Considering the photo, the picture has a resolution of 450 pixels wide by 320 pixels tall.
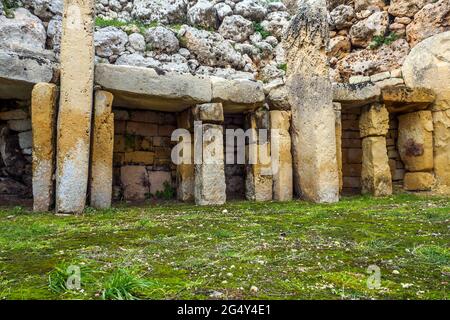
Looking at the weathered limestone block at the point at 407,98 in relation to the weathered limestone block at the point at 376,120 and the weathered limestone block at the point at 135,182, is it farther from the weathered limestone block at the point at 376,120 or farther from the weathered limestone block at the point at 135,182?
the weathered limestone block at the point at 135,182

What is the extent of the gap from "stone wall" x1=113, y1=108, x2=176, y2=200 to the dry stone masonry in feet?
0.07

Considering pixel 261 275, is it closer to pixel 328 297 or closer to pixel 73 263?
pixel 328 297

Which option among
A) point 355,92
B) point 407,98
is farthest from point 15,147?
point 407,98

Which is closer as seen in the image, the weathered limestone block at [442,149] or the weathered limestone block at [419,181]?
the weathered limestone block at [442,149]

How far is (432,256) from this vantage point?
3.08 meters

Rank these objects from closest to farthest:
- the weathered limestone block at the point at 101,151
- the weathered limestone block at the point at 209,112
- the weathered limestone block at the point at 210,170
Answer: the weathered limestone block at the point at 101,151
the weathered limestone block at the point at 210,170
the weathered limestone block at the point at 209,112

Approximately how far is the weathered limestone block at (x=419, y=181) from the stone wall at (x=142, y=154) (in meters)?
5.54

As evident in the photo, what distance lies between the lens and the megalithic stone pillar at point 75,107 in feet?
18.8

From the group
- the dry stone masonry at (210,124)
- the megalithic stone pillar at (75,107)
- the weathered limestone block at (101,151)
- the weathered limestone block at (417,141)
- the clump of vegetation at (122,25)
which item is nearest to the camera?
the megalithic stone pillar at (75,107)

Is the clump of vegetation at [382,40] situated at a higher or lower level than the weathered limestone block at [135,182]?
higher

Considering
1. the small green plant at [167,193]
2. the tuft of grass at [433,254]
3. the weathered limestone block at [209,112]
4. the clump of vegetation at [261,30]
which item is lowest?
the tuft of grass at [433,254]

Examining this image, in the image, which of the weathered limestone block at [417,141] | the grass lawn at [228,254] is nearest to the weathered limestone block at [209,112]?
the grass lawn at [228,254]

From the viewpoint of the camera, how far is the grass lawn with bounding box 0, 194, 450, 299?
2279 millimetres

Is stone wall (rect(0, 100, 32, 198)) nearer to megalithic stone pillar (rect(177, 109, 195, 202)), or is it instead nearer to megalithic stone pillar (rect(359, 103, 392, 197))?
megalithic stone pillar (rect(177, 109, 195, 202))
